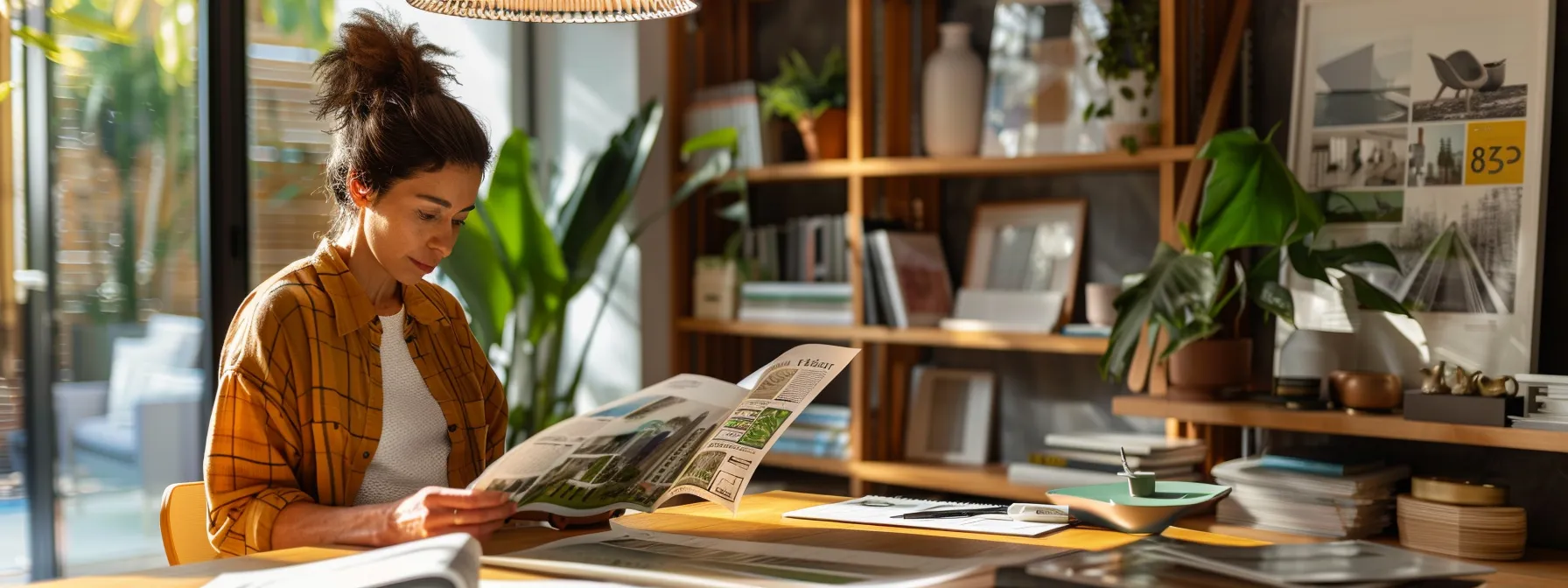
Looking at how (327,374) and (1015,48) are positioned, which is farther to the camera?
(1015,48)

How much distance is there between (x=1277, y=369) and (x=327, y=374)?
69.4 inches

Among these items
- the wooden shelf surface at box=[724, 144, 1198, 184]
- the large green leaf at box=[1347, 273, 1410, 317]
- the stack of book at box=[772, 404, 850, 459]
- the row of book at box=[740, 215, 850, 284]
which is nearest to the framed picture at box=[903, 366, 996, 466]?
the stack of book at box=[772, 404, 850, 459]

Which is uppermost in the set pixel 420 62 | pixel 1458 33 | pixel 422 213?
pixel 1458 33

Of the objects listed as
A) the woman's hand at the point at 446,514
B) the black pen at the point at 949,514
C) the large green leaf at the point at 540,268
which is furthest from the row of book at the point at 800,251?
the woman's hand at the point at 446,514

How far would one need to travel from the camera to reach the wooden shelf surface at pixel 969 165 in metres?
2.79

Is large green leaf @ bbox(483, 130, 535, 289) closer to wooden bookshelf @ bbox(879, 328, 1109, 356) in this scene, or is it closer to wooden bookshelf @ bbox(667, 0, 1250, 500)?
wooden bookshelf @ bbox(667, 0, 1250, 500)

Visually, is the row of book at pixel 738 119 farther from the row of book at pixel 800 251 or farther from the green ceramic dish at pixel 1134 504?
the green ceramic dish at pixel 1134 504

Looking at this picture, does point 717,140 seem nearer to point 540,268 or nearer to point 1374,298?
point 540,268

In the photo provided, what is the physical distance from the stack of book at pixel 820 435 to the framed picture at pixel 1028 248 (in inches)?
18.8

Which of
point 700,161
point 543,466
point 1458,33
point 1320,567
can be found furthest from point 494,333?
point 1320,567

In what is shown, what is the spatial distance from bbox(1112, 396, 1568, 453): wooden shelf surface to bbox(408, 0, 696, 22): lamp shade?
146 centimetres

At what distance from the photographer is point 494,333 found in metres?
3.27

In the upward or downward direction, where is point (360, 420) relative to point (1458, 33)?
downward

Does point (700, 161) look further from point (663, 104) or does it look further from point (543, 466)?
point (543, 466)
